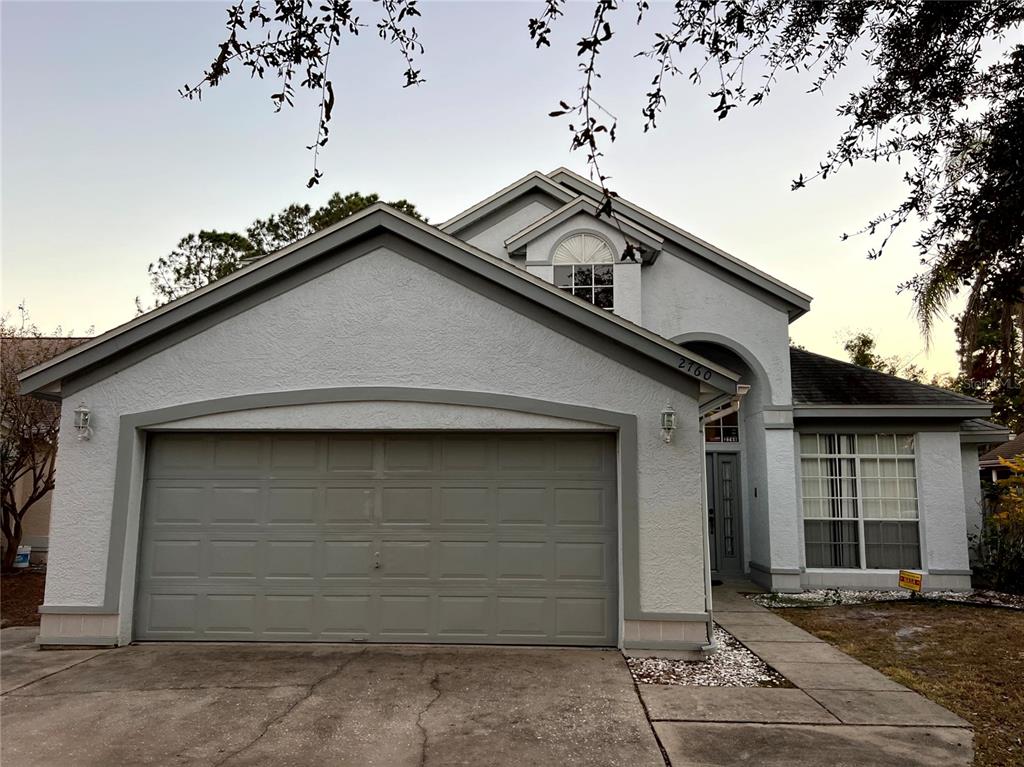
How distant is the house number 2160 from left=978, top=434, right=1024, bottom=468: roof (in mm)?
13464

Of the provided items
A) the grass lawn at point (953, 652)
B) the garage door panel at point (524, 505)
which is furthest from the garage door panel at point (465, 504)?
the grass lawn at point (953, 652)

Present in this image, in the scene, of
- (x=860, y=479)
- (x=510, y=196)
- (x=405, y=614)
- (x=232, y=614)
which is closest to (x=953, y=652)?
(x=860, y=479)

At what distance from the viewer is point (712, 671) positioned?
7.30m

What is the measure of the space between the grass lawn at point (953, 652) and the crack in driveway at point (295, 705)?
5167mm

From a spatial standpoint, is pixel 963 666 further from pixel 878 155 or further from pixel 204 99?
pixel 204 99

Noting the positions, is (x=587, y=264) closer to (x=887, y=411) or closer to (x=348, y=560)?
(x=887, y=411)

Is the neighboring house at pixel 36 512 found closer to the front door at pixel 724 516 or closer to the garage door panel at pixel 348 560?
the garage door panel at pixel 348 560

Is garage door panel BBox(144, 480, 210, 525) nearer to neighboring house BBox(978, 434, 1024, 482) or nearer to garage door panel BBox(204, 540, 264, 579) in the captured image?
garage door panel BBox(204, 540, 264, 579)

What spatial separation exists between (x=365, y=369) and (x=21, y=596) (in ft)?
27.6

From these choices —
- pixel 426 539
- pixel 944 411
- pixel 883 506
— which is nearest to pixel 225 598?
pixel 426 539

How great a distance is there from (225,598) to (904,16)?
8.96m

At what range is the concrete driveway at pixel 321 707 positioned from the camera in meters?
5.18

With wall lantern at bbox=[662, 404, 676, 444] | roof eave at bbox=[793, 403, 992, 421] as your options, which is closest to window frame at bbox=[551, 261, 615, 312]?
roof eave at bbox=[793, 403, 992, 421]

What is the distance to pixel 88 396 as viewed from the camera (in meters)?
8.30
